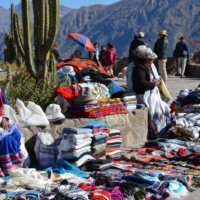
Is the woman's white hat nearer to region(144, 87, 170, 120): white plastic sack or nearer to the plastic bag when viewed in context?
the plastic bag

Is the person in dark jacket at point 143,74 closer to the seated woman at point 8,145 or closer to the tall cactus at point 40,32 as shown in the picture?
the tall cactus at point 40,32

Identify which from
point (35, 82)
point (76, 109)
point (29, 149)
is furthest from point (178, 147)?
point (35, 82)

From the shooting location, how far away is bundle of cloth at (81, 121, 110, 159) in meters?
4.68

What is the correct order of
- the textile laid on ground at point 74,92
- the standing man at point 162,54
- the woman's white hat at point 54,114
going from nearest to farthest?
the woman's white hat at point 54,114 → the textile laid on ground at point 74,92 → the standing man at point 162,54

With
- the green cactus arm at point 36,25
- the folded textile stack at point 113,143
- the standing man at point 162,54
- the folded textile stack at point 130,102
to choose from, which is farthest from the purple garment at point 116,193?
the standing man at point 162,54

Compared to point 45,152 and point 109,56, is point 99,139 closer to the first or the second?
point 45,152

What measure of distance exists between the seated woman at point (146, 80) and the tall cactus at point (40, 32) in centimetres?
202

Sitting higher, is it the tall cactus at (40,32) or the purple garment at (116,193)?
the tall cactus at (40,32)

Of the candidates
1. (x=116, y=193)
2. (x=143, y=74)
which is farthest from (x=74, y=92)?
(x=116, y=193)

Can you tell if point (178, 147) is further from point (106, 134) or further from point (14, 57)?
point (14, 57)

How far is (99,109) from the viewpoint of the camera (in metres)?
5.58

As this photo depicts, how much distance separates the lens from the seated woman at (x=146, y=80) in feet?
20.8

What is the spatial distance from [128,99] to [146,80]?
2.10 feet

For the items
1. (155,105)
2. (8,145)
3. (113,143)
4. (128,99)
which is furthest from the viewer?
(155,105)
